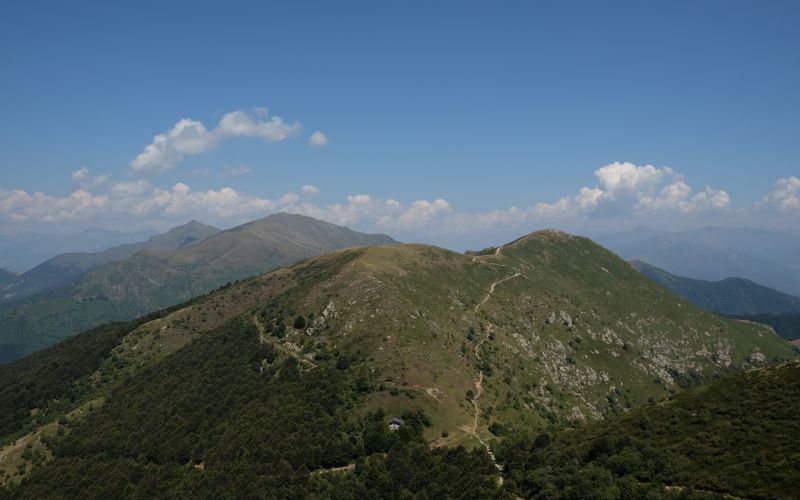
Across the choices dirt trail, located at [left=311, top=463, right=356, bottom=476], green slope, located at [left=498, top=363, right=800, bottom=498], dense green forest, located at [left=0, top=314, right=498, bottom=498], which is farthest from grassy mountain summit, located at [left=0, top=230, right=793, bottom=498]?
green slope, located at [left=498, top=363, right=800, bottom=498]

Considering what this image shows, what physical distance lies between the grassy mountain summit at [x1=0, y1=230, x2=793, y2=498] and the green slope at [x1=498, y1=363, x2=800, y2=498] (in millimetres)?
10083

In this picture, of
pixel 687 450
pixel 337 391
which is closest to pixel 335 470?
pixel 337 391

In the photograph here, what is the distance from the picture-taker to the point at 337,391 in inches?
4616

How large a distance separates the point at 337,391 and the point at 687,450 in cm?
7339

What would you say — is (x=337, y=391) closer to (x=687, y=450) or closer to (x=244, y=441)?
(x=244, y=441)

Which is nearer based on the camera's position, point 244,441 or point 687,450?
point 687,450

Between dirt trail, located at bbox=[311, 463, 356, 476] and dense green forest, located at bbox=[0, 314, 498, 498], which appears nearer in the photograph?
dense green forest, located at bbox=[0, 314, 498, 498]

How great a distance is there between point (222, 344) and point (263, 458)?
7105cm

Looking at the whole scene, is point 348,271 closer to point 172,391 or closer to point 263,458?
point 172,391

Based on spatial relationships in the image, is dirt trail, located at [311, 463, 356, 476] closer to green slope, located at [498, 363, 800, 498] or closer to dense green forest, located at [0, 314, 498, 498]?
dense green forest, located at [0, 314, 498, 498]

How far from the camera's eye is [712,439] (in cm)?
7319

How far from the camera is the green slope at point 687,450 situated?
207 ft

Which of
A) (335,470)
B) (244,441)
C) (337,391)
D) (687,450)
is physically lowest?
(335,470)

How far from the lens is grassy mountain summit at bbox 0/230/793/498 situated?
100938 millimetres
